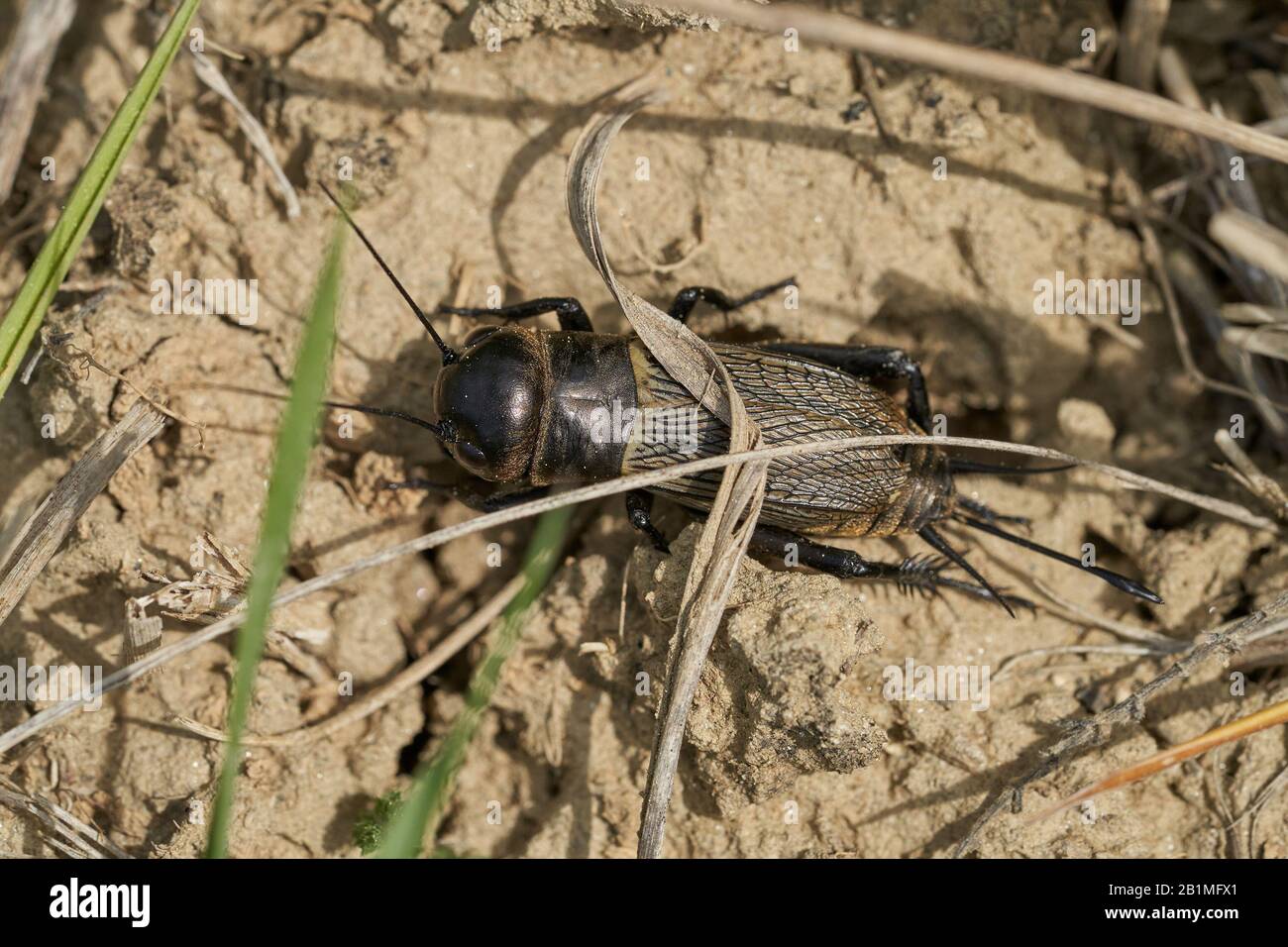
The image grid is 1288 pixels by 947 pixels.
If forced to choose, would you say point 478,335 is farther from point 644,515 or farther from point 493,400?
point 644,515

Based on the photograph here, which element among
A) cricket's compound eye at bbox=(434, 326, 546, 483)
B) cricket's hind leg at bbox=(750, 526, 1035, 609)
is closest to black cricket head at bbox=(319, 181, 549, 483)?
cricket's compound eye at bbox=(434, 326, 546, 483)

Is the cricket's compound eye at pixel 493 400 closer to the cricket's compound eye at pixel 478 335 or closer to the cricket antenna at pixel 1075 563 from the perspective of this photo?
the cricket's compound eye at pixel 478 335

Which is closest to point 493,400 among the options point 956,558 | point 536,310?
point 536,310

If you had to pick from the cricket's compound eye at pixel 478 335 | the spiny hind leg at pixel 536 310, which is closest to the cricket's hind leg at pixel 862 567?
the spiny hind leg at pixel 536 310

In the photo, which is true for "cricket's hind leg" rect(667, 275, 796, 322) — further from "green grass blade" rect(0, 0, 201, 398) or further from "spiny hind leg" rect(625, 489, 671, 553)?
"green grass blade" rect(0, 0, 201, 398)

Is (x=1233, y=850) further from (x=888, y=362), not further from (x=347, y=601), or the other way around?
(x=347, y=601)

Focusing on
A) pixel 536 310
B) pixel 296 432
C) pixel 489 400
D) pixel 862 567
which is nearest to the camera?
pixel 296 432
